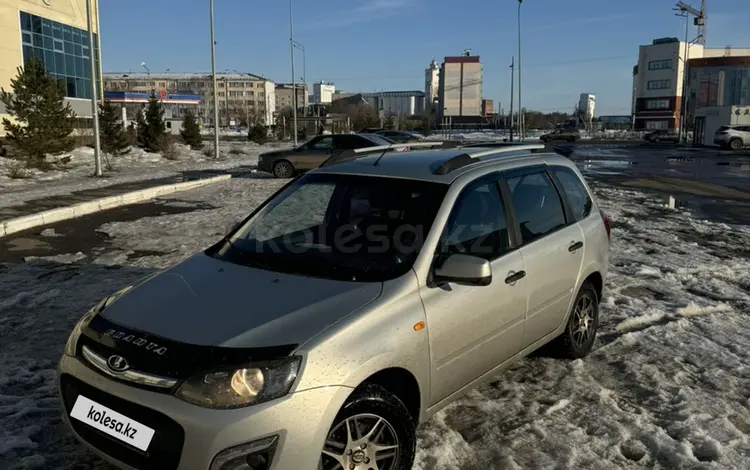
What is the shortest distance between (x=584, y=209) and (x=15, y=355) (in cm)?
472

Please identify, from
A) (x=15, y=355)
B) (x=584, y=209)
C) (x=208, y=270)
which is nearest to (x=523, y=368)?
(x=584, y=209)

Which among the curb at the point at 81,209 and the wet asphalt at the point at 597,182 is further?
the curb at the point at 81,209

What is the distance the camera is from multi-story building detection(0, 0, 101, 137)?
37.2 metres

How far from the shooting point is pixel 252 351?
2607mm

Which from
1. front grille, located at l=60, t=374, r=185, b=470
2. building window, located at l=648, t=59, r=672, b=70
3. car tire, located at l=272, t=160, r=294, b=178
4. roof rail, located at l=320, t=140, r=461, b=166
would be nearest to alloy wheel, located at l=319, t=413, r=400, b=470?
front grille, located at l=60, t=374, r=185, b=470

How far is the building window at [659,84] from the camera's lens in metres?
112

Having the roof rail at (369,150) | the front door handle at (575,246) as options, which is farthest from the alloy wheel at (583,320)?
the roof rail at (369,150)

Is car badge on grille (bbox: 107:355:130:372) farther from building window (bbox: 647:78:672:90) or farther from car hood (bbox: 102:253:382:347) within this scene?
building window (bbox: 647:78:672:90)

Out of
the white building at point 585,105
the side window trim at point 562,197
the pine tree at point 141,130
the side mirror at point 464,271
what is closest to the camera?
the side mirror at point 464,271

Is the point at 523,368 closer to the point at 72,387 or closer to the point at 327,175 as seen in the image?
the point at 327,175

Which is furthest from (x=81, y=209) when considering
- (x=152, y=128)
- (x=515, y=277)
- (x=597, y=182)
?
(x=152, y=128)

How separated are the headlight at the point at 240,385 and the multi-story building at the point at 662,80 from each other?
12187 centimetres

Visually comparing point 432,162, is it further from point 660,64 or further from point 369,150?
point 660,64

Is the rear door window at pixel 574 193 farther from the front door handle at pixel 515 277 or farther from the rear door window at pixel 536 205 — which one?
the front door handle at pixel 515 277
